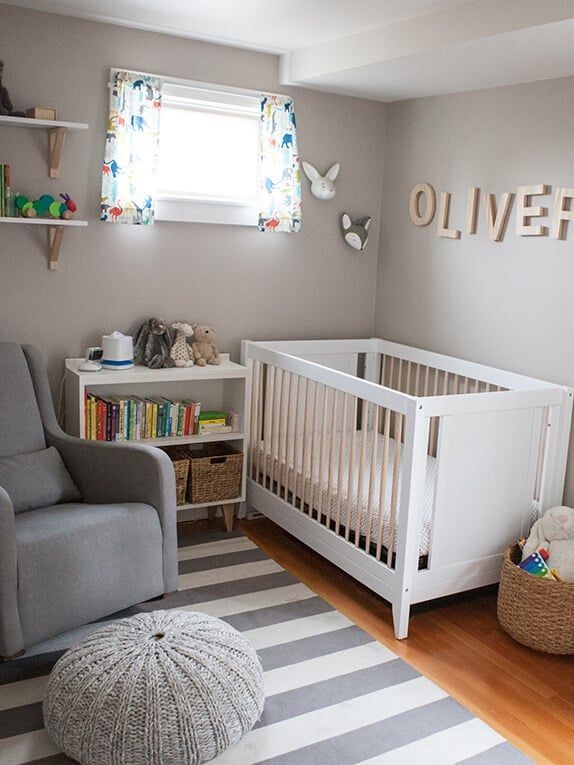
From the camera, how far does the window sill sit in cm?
351

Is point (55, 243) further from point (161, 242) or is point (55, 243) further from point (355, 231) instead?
point (355, 231)

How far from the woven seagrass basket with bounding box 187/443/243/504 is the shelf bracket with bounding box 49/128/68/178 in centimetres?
137

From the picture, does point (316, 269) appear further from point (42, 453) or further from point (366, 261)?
point (42, 453)

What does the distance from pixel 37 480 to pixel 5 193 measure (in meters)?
1.16

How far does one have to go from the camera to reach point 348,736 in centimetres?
219

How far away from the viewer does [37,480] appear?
2771 mm

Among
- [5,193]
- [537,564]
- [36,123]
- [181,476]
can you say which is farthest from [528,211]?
[5,193]

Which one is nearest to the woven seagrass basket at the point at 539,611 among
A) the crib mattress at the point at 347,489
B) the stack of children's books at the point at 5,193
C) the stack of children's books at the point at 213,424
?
the crib mattress at the point at 347,489

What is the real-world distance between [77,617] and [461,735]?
121 centimetres

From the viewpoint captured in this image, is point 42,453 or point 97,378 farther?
point 97,378

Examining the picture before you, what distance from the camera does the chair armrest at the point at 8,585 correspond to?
2.28 meters

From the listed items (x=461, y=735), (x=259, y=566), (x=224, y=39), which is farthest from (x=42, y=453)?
(x=224, y=39)

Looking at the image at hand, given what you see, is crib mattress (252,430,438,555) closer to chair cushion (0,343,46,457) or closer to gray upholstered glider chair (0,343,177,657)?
gray upholstered glider chair (0,343,177,657)

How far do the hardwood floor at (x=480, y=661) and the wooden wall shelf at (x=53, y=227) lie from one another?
1.59 metres
